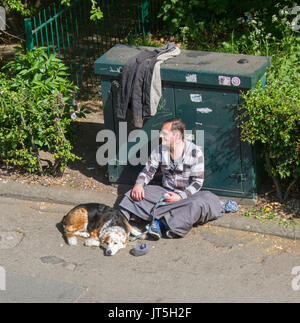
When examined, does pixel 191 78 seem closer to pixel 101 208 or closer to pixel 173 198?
pixel 173 198

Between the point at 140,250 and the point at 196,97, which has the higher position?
the point at 196,97

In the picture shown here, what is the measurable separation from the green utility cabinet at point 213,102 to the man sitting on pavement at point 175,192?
0.21 m

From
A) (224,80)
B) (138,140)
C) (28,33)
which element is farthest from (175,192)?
(28,33)

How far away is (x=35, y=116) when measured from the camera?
22.3ft

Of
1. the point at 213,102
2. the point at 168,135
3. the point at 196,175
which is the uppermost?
the point at 213,102

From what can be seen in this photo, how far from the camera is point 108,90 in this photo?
6.53 metres

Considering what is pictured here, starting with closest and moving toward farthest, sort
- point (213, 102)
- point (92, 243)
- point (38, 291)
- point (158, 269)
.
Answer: point (38, 291)
point (158, 269)
point (92, 243)
point (213, 102)

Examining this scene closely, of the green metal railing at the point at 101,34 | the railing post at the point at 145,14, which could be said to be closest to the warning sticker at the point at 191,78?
the green metal railing at the point at 101,34

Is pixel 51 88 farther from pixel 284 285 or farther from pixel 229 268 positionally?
pixel 284 285

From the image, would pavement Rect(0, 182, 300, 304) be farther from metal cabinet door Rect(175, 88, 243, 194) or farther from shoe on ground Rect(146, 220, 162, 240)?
metal cabinet door Rect(175, 88, 243, 194)

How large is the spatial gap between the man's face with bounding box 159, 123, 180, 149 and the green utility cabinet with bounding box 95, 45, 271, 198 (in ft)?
0.83

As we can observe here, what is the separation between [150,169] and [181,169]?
0.37 metres

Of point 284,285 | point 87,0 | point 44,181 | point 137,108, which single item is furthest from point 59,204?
point 87,0

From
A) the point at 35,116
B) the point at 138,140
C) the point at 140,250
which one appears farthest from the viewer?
the point at 35,116
